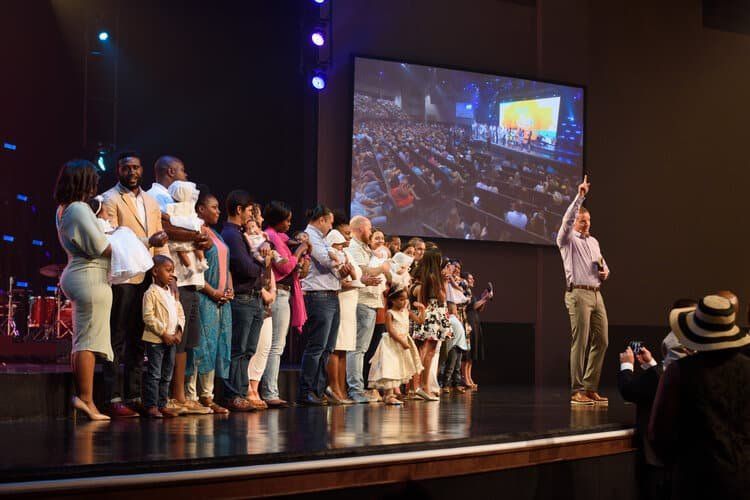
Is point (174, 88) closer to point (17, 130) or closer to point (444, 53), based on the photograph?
point (17, 130)

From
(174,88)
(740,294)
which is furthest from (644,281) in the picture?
(174,88)

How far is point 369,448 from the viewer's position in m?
3.58

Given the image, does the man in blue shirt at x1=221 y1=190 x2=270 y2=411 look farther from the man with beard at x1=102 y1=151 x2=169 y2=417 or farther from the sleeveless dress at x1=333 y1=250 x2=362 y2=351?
the sleeveless dress at x1=333 y1=250 x2=362 y2=351

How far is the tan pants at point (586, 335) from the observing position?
7.04 metres

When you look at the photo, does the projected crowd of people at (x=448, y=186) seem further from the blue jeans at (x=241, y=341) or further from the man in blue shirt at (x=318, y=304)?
the blue jeans at (x=241, y=341)

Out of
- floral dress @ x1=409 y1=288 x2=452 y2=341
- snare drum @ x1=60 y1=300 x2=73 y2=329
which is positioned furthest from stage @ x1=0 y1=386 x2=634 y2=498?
snare drum @ x1=60 y1=300 x2=73 y2=329

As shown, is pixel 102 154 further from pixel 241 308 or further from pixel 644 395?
pixel 644 395

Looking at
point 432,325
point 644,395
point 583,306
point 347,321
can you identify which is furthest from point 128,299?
point 583,306

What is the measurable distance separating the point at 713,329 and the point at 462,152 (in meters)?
7.62

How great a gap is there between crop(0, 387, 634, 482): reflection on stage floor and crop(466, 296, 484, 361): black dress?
402 cm

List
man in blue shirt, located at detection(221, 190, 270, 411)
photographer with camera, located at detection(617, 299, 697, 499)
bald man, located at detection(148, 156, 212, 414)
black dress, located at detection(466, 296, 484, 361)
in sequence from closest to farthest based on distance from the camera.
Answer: photographer with camera, located at detection(617, 299, 697, 499)
bald man, located at detection(148, 156, 212, 414)
man in blue shirt, located at detection(221, 190, 270, 411)
black dress, located at detection(466, 296, 484, 361)

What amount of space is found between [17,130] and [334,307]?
17.2ft

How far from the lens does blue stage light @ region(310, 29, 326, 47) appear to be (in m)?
9.54

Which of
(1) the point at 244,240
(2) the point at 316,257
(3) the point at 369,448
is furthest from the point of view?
(2) the point at 316,257
